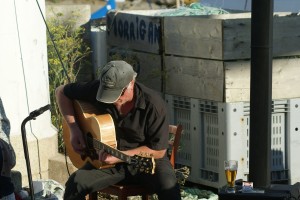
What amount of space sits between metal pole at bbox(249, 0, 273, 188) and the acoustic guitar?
652 mm

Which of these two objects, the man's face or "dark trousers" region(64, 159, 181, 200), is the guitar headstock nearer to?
"dark trousers" region(64, 159, 181, 200)

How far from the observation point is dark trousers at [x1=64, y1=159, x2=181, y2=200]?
5.96 meters

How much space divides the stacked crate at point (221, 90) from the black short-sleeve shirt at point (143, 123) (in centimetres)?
152

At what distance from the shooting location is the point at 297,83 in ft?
25.2

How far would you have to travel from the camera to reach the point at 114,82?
234 inches

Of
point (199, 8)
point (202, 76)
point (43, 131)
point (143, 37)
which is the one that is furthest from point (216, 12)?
point (43, 131)

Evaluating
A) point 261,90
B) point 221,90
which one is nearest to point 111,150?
point 261,90

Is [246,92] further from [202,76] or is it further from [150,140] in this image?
[150,140]

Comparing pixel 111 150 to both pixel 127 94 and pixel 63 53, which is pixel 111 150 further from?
pixel 63 53

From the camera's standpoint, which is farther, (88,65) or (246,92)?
(88,65)

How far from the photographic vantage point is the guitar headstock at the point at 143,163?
18.8 feet

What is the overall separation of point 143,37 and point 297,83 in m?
1.57

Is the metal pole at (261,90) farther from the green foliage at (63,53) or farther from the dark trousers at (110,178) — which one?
the green foliage at (63,53)

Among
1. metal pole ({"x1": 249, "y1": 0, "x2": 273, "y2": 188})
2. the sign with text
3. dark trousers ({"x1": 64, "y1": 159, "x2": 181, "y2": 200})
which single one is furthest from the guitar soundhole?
the sign with text
